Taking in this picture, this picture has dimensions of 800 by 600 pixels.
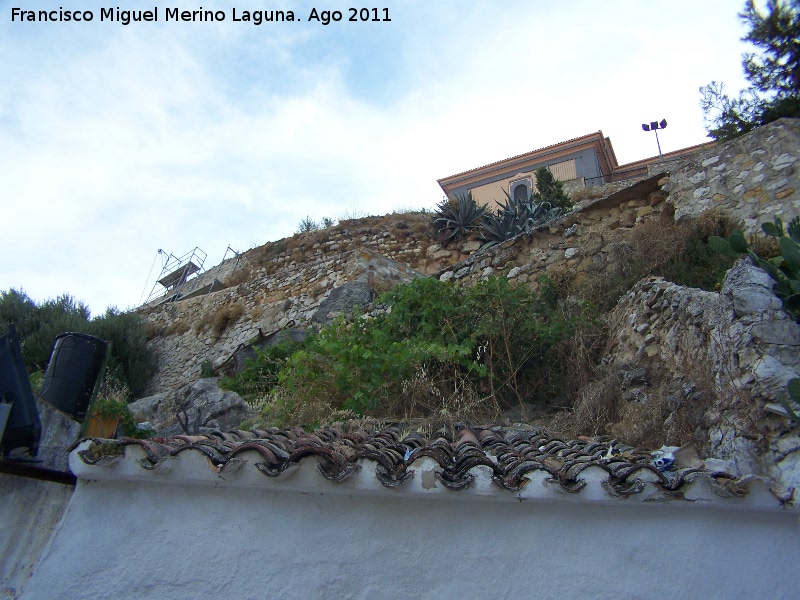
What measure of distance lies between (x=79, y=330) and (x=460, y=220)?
7996mm

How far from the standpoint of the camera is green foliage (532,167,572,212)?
16344 millimetres

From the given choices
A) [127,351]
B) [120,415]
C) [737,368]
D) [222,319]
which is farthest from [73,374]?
[127,351]

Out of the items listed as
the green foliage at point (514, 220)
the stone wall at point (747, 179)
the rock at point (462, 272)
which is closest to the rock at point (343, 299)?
the rock at point (462, 272)

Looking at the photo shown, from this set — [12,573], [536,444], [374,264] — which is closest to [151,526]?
[12,573]

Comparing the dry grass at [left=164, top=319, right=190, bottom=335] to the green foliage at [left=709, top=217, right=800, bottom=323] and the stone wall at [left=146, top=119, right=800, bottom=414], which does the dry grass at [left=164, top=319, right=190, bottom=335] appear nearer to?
the stone wall at [left=146, top=119, right=800, bottom=414]

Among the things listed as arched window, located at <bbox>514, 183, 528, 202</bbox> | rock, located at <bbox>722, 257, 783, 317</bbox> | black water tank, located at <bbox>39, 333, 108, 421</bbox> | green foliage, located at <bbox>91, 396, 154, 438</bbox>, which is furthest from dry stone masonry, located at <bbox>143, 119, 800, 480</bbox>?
arched window, located at <bbox>514, 183, 528, 202</bbox>

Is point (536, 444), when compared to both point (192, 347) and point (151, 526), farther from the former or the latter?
point (192, 347)

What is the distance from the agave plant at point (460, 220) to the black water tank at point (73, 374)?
1063cm

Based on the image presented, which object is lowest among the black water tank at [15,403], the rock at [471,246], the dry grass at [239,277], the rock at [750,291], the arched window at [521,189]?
the rock at [750,291]

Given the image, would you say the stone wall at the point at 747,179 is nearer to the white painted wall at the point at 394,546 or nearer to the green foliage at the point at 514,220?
the green foliage at the point at 514,220

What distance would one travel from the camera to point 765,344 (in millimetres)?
3275

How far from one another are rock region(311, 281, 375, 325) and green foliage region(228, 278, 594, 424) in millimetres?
2743

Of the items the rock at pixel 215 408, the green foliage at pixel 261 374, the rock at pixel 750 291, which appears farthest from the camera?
the green foliage at pixel 261 374

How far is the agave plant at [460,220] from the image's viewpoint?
14.2 metres
